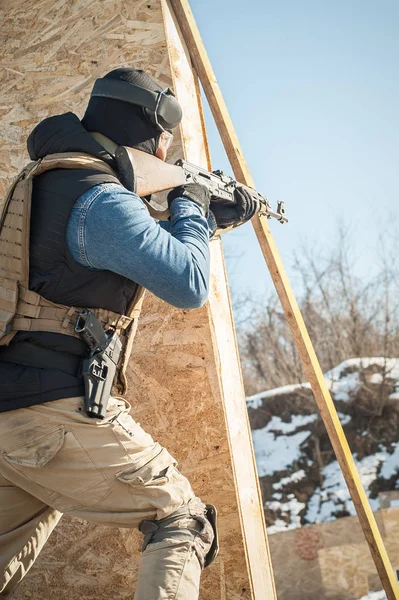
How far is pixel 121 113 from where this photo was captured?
2428 millimetres

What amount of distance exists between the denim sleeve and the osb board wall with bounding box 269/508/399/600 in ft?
23.3

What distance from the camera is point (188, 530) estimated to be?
6.59 feet

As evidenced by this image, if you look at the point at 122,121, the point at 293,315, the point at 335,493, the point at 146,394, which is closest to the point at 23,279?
the point at 122,121

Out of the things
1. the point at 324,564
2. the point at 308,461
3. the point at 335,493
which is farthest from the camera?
the point at 308,461

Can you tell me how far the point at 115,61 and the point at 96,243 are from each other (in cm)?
236

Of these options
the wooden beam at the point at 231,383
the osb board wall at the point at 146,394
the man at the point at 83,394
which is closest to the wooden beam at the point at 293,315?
the wooden beam at the point at 231,383

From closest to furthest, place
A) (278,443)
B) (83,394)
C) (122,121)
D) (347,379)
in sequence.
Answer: (83,394)
(122,121)
(278,443)
(347,379)

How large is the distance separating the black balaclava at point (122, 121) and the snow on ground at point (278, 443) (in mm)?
11197

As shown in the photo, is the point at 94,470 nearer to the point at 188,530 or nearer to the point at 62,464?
the point at 62,464

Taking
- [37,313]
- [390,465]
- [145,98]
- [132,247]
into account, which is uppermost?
[145,98]

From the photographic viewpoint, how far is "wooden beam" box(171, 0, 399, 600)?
3463mm

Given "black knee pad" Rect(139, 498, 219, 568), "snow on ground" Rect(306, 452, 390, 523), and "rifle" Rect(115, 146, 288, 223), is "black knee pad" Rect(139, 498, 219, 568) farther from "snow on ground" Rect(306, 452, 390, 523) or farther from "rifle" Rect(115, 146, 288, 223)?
"snow on ground" Rect(306, 452, 390, 523)

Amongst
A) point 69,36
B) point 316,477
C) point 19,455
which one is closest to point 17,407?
point 19,455

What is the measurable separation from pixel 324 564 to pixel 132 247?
7.41m
